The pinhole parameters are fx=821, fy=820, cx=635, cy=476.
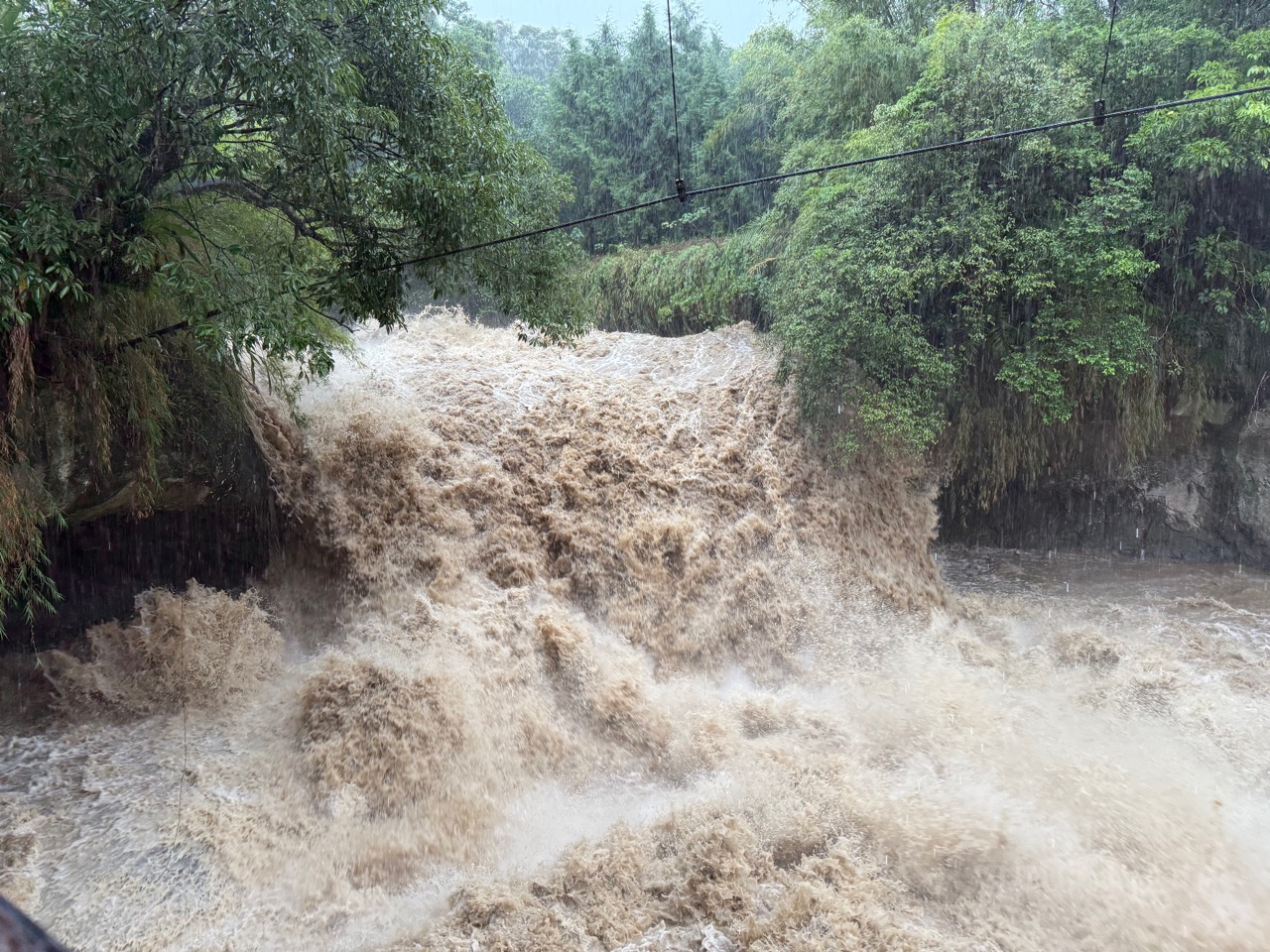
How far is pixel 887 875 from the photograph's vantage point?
4.76m

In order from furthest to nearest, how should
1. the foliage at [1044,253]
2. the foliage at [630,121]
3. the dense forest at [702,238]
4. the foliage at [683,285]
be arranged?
A: 1. the foliage at [630,121]
2. the foliage at [683,285]
3. the foliage at [1044,253]
4. the dense forest at [702,238]

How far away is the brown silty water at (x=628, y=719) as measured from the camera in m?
4.59

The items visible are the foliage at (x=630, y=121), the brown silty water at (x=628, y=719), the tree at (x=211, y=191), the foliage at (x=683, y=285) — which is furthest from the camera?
the foliage at (x=630, y=121)

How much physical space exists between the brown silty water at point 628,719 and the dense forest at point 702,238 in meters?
1.19

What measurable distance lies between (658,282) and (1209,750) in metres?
9.96

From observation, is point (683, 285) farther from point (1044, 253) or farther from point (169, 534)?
point (169, 534)

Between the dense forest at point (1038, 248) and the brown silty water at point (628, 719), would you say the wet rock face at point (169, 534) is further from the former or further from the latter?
the dense forest at point (1038, 248)

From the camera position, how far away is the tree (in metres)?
4.09

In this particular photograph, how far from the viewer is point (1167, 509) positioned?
973 cm

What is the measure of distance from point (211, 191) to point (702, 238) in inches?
402

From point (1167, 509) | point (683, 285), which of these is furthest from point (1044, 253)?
point (683, 285)

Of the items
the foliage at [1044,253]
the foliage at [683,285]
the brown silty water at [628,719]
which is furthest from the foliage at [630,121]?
the brown silty water at [628,719]

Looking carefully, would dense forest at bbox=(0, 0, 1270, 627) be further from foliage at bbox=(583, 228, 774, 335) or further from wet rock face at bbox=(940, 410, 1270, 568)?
wet rock face at bbox=(940, 410, 1270, 568)

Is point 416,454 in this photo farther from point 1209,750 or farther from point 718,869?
point 1209,750
